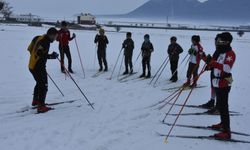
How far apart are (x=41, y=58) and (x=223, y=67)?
11.8ft

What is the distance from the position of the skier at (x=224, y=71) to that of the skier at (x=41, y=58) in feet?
10.6

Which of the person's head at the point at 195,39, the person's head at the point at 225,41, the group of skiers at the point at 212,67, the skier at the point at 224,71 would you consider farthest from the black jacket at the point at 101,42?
the person's head at the point at 225,41

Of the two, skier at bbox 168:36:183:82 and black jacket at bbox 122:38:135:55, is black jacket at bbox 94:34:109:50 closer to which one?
black jacket at bbox 122:38:135:55

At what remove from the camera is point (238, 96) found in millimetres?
9320

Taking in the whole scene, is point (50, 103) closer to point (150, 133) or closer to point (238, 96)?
point (150, 133)

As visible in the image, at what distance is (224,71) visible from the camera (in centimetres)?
566

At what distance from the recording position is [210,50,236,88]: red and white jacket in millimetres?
5621

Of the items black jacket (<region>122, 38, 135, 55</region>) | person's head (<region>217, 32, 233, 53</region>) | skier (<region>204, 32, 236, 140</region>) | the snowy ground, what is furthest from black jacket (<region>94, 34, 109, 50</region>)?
person's head (<region>217, 32, 233, 53</region>)

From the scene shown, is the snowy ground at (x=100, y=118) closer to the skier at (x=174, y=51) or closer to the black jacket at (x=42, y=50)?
the skier at (x=174, y=51)

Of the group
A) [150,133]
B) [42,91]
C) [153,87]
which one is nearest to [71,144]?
[150,133]

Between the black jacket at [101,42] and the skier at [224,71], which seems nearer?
the skier at [224,71]

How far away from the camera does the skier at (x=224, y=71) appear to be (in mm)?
5633

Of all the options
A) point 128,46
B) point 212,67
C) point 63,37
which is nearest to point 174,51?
point 128,46

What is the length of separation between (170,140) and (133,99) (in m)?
2.89
